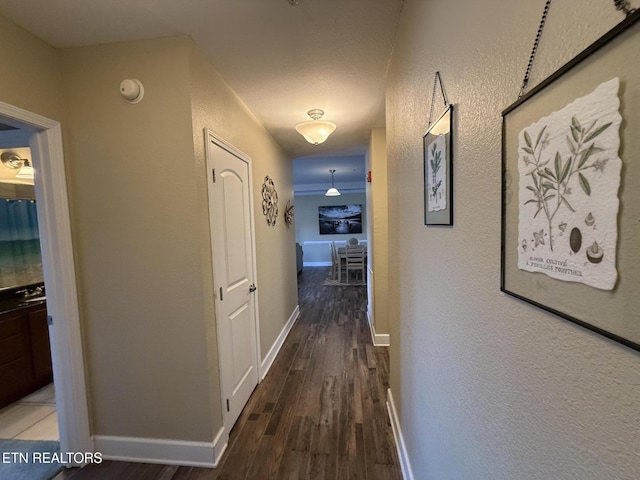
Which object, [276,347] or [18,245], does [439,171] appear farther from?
[18,245]

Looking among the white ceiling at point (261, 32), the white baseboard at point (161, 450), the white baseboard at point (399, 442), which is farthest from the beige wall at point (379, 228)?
the white baseboard at point (161, 450)

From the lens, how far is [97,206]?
67.7 inches

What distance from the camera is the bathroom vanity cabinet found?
229 centimetres

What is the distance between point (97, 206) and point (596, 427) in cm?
222

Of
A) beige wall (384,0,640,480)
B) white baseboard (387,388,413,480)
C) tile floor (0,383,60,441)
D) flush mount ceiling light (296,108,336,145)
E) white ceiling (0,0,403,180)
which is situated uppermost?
white ceiling (0,0,403,180)

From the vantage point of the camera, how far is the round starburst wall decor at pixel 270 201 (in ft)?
9.92

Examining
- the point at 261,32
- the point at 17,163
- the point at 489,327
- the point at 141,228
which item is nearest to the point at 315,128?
the point at 261,32

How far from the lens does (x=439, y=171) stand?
3.21ft

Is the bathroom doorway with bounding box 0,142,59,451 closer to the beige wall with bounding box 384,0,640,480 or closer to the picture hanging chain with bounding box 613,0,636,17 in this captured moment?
the beige wall with bounding box 384,0,640,480

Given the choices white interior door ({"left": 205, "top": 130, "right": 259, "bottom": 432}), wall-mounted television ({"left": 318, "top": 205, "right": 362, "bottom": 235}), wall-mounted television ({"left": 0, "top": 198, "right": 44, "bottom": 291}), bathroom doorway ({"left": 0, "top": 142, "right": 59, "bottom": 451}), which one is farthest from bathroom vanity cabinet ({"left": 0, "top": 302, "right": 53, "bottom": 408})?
wall-mounted television ({"left": 318, "top": 205, "right": 362, "bottom": 235})

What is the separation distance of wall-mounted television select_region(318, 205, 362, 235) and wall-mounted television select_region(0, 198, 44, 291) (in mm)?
7214

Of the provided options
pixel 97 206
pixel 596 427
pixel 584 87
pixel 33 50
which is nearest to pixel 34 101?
pixel 33 50

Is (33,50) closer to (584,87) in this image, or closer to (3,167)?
(3,167)

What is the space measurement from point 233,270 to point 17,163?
8.21ft
